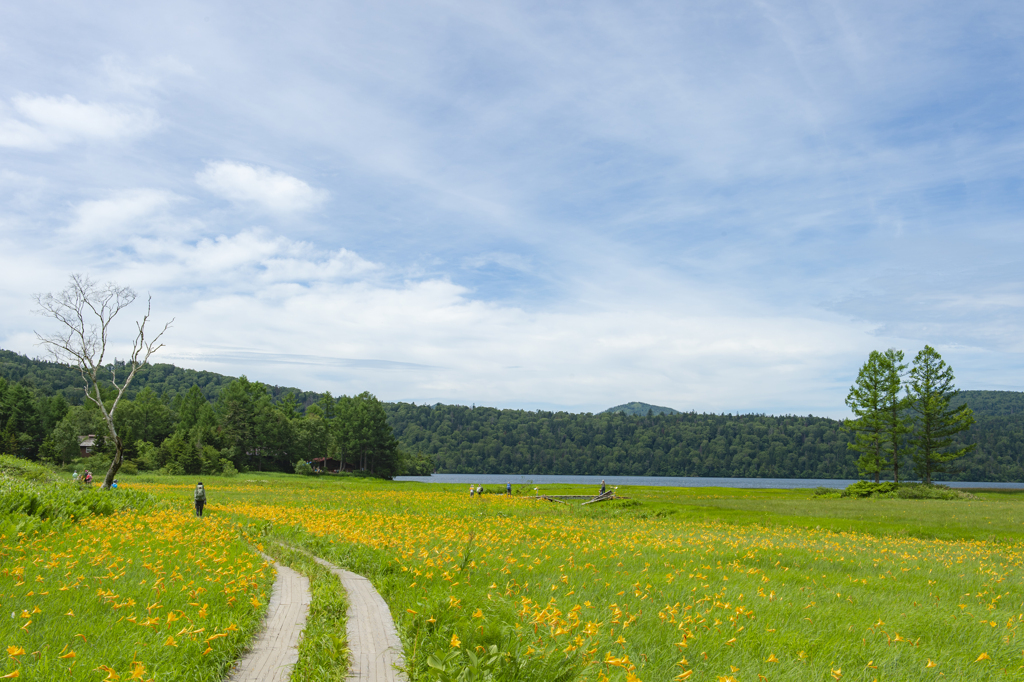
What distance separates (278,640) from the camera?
24.7ft

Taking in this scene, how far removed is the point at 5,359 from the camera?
192875mm

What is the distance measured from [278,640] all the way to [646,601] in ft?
17.6

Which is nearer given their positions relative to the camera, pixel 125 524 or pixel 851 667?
pixel 851 667

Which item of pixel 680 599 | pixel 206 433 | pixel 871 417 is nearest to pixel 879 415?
pixel 871 417

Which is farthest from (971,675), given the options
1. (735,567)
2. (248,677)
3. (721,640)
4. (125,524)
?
(125,524)

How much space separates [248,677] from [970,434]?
230 m

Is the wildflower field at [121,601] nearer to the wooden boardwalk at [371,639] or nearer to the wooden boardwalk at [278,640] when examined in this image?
the wooden boardwalk at [278,640]

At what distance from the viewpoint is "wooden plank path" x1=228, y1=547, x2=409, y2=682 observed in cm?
643

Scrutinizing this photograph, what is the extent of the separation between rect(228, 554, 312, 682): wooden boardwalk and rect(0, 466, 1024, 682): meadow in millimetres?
380

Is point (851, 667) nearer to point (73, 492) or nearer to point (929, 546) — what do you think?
point (929, 546)

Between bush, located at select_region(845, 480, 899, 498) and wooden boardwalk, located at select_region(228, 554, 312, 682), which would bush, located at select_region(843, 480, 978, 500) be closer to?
bush, located at select_region(845, 480, 899, 498)

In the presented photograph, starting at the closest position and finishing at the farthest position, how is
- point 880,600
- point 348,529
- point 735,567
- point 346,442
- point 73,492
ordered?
point 880,600 < point 735,567 < point 348,529 < point 73,492 < point 346,442

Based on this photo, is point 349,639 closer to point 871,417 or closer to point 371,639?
point 371,639

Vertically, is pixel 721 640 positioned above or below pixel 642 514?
above
